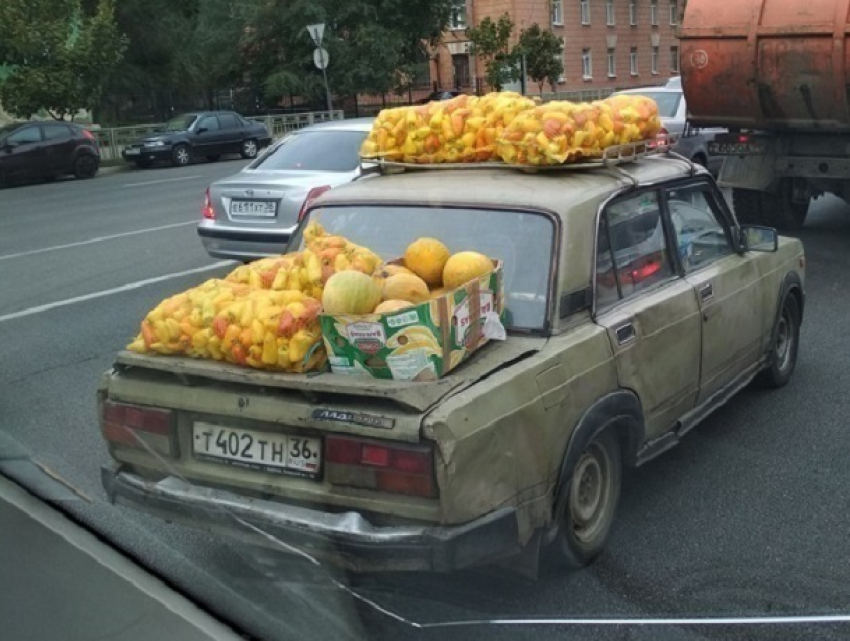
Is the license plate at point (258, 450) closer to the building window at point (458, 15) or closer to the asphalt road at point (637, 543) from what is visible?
the asphalt road at point (637, 543)

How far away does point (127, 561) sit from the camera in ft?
14.3

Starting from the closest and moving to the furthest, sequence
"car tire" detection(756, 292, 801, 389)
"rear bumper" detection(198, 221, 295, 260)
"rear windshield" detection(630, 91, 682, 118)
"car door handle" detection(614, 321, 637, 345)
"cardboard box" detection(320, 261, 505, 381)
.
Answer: "cardboard box" detection(320, 261, 505, 381) < "car door handle" detection(614, 321, 637, 345) < "car tire" detection(756, 292, 801, 389) < "rear bumper" detection(198, 221, 295, 260) < "rear windshield" detection(630, 91, 682, 118)

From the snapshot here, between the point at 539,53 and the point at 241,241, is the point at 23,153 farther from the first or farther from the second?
the point at 539,53

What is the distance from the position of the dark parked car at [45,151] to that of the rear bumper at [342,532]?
70.9ft

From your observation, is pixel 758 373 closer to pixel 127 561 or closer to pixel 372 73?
pixel 127 561

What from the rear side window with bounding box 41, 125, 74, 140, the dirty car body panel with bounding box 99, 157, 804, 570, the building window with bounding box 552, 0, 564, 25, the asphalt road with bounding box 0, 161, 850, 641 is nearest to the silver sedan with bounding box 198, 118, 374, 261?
the asphalt road with bounding box 0, 161, 850, 641

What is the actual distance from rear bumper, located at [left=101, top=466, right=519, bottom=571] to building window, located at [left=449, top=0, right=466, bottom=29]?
43.5 metres

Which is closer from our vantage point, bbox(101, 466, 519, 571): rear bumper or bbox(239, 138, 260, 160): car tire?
bbox(101, 466, 519, 571): rear bumper

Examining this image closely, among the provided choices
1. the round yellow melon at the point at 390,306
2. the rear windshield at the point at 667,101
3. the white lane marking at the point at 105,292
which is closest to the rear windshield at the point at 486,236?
the round yellow melon at the point at 390,306

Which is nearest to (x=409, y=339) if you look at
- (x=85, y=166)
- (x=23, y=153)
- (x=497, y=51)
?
(x=23, y=153)

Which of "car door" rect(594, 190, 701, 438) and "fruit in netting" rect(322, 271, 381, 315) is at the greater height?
"fruit in netting" rect(322, 271, 381, 315)

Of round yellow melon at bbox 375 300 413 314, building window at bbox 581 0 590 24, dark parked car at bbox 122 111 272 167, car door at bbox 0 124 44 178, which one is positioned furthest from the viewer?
building window at bbox 581 0 590 24

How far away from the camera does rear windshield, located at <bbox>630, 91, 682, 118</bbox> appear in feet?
52.1

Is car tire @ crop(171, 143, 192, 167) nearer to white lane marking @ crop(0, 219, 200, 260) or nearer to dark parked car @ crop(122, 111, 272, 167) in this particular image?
dark parked car @ crop(122, 111, 272, 167)
